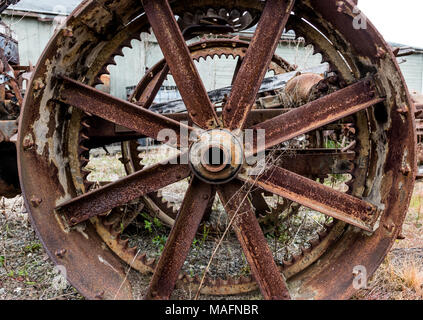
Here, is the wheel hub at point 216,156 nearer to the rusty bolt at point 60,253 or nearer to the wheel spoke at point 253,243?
the wheel spoke at point 253,243

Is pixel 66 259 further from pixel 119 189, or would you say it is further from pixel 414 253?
pixel 414 253

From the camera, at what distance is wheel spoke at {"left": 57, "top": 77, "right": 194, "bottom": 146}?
70.4 inches

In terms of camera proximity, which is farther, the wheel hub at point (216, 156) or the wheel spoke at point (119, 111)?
the wheel spoke at point (119, 111)

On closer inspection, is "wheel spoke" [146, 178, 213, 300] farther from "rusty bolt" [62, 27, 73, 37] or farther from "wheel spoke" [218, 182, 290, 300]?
"rusty bolt" [62, 27, 73, 37]

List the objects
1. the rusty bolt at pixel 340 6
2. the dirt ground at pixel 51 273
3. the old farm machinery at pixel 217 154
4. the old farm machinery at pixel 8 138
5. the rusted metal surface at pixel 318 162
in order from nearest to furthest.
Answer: the rusty bolt at pixel 340 6
the old farm machinery at pixel 217 154
the old farm machinery at pixel 8 138
the dirt ground at pixel 51 273
the rusted metal surface at pixel 318 162

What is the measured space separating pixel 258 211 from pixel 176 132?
1853 millimetres

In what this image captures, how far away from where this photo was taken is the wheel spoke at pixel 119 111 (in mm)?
1789

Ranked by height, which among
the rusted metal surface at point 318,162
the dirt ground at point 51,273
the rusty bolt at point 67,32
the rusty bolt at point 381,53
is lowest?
the dirt ground at point 51,273

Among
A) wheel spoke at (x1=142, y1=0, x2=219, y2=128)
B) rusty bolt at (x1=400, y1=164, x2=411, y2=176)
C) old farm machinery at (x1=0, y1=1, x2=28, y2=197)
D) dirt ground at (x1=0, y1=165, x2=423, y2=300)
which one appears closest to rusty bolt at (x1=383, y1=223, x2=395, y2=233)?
rusty bolt at (x1=400, y1=164, x2=411, y2=176)

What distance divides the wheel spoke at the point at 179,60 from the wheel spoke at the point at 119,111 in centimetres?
13

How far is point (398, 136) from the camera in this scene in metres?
1.68

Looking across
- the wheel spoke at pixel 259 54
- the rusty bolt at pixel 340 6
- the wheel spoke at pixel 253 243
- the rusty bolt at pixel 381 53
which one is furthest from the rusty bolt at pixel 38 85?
the rusty bolt at pixel 381 53
